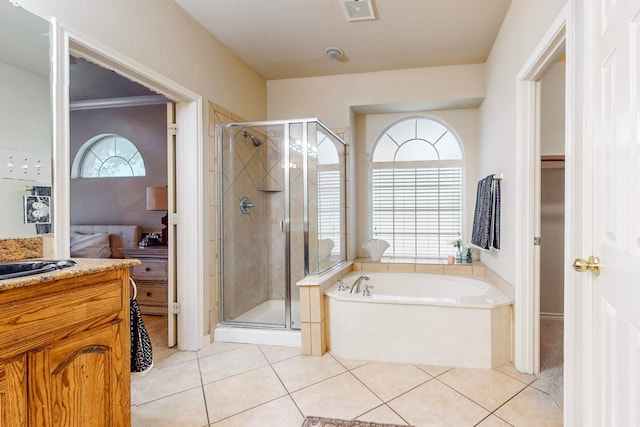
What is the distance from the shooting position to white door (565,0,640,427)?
95cm

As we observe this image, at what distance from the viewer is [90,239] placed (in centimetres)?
394

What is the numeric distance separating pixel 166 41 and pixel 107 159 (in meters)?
2.54

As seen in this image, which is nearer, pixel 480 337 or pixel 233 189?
pixel 480 337

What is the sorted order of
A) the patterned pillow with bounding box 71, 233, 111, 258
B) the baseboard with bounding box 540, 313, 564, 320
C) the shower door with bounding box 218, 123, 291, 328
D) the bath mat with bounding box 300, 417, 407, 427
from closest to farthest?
the bath mat with bounding box 300, 417, 407, 427 → the shower door with bounding box 218, 123, 291, 328 → the baseboard with bounding box 540, 313, 564, 320 → the patterned pillow with bounding box 71, 233, 111, 258

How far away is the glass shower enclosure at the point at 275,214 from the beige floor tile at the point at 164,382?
64cm

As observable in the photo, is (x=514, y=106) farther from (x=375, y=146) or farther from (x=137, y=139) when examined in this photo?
(x=137, y=139)

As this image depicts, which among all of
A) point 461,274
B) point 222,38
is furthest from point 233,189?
point 461,274

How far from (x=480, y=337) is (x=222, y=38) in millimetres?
2940

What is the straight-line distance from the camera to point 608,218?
1.13 meters

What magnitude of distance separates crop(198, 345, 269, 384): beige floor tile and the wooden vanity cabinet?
886mm

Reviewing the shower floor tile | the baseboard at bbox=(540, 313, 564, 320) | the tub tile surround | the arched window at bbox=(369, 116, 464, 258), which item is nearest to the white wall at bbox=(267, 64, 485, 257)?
the arched window at bbox=(369, 116, 464, 258)

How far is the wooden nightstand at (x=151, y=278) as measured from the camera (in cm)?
366

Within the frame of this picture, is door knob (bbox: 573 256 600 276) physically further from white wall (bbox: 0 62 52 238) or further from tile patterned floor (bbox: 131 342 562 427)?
white wall (bbox: 0 62 52 238)

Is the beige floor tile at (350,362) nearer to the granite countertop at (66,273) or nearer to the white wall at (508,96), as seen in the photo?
the white wall at (508,96)
